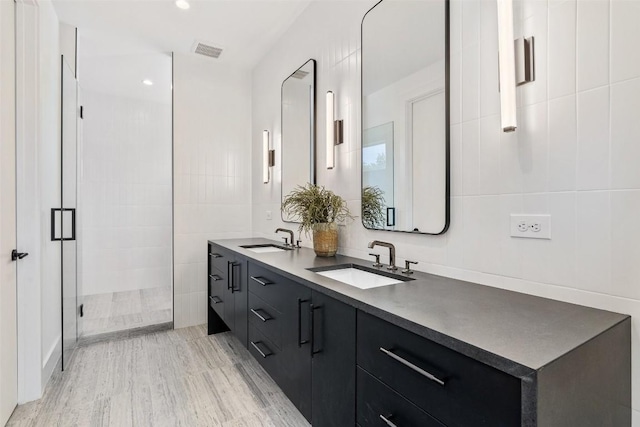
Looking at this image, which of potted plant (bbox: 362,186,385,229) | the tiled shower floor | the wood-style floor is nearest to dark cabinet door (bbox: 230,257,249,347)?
the wood-style floor

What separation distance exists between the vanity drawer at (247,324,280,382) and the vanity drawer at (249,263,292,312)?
0.24 m

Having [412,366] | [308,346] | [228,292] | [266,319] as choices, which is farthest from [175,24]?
[412,366]

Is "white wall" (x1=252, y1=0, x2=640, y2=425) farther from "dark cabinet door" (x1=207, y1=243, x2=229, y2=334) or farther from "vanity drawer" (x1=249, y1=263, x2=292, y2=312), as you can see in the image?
"dark cabinet door" (x1=207, y1=243, x2=229, y2=334)

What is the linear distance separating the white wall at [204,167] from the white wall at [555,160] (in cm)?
240

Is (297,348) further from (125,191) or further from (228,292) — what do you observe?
(125,191)

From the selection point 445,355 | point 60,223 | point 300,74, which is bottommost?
point 445,355

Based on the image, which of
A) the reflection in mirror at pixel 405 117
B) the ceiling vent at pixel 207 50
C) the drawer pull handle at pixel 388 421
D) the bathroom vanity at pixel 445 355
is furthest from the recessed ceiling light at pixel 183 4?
the drawer pull handle at pixel 388 421

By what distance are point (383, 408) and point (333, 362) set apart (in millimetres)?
299

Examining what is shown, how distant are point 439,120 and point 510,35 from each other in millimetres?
439

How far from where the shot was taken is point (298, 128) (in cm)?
275

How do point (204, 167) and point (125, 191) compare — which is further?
point (125, 191)

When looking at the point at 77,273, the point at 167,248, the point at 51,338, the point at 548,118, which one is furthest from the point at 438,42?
the point at 167,248

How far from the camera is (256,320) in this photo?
6.75ft

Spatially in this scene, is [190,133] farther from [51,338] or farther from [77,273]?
[51,338]
